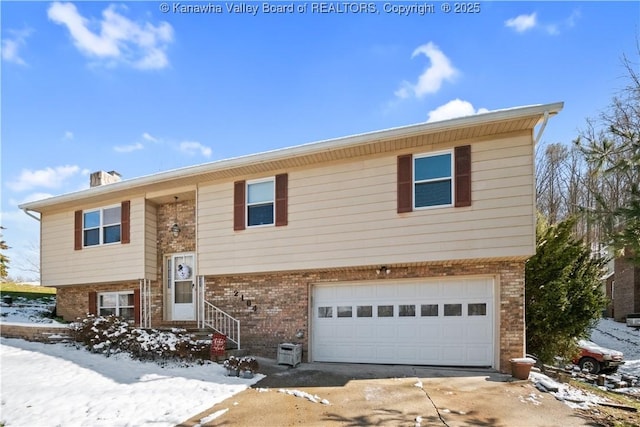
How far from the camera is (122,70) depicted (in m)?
10.8

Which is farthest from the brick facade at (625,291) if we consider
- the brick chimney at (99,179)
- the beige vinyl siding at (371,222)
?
the brick chimney at (99,179)

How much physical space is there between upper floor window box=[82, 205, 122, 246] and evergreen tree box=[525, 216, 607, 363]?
1229cm

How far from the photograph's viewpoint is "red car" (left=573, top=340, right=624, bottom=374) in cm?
1180

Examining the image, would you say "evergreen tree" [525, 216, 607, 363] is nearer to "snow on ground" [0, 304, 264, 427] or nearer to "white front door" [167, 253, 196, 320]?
"snow on ground" [0, 304, 264, 427]

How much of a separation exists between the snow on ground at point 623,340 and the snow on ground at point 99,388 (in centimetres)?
1273

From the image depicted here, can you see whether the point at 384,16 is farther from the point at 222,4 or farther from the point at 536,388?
the point at 536,388

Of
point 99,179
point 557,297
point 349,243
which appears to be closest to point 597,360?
point 557,297

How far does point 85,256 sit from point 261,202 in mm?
6810

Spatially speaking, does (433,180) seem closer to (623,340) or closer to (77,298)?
(77,298)

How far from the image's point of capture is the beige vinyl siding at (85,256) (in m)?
12.3

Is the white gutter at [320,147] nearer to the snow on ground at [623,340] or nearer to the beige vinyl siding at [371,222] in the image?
the beige vinyl siding at [371,222]

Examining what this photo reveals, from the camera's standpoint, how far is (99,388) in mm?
7207

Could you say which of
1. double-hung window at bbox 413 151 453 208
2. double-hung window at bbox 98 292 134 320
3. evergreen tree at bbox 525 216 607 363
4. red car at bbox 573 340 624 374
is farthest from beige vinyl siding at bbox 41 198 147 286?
red car at bbox 573 340 624 374

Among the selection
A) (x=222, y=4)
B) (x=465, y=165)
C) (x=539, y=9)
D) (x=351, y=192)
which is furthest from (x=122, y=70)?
(x=539, y=9)
